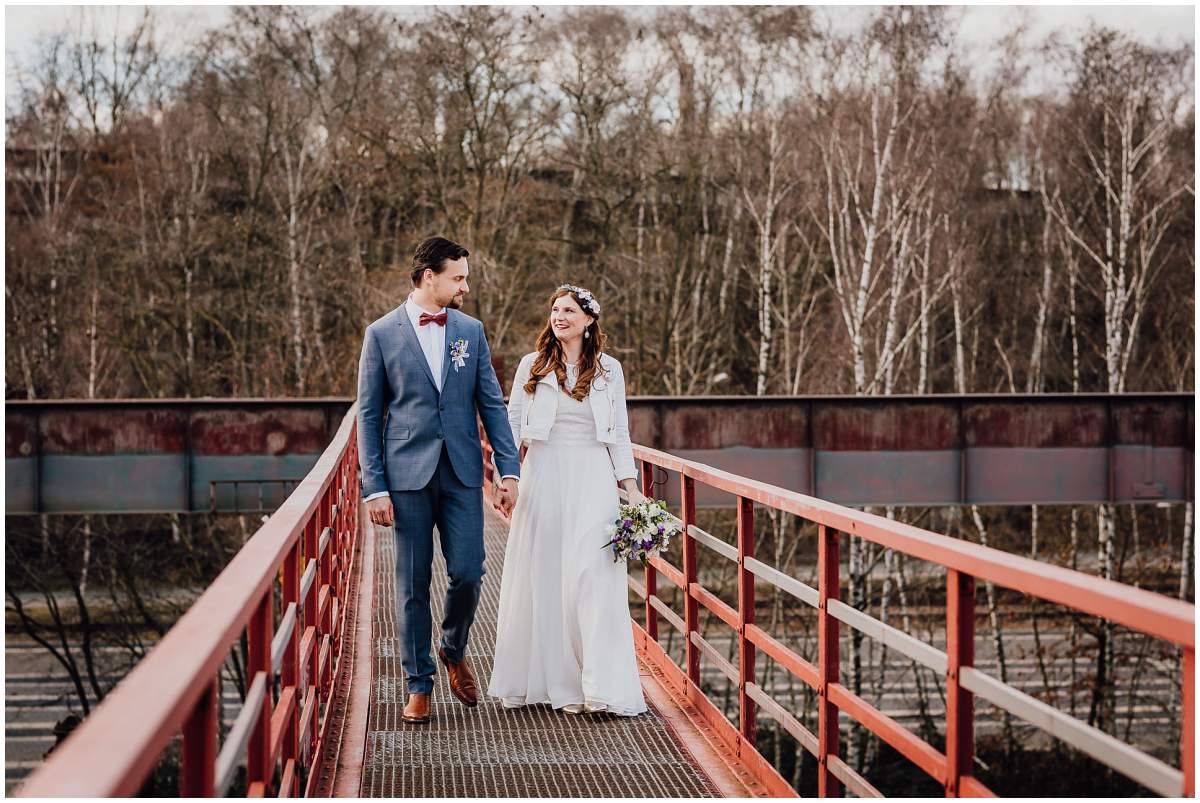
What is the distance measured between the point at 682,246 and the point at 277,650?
1241 inches

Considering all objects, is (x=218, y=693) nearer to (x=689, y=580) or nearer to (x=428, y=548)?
(x=428, y=548)

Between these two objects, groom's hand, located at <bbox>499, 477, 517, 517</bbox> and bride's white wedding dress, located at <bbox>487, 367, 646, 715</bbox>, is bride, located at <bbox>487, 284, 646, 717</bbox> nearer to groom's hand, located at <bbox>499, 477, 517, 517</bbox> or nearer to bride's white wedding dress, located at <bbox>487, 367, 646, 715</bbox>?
bride's white wedding dress, located at <bbox>487, 367, 646, 715</bbox>

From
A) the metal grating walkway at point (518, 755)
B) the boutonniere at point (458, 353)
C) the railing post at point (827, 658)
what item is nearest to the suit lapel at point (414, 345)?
the boutonniere at point (458, 353)

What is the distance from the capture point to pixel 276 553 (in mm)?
3400

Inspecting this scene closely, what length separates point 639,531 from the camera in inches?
242

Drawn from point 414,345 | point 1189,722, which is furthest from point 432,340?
point 1189,722

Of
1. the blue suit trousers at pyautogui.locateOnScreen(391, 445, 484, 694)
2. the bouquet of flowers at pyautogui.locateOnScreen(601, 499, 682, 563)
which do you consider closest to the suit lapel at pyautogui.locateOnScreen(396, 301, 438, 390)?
the blue suit trousers at pyautogui.locateOnScreen(391, 445, 484, 694)

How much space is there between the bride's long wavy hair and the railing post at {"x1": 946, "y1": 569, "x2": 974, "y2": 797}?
9.68 feet

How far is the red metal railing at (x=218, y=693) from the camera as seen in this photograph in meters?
1.76

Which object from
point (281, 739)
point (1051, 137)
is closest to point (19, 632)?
point (1051, 137)

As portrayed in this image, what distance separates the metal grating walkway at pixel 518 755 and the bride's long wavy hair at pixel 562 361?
1509 millimetres

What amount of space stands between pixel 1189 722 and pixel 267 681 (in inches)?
84.7

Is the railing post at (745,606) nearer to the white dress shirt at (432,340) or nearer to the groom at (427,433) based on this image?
the groom at (427,433)

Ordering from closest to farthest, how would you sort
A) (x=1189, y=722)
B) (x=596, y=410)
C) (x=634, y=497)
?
(x=1189, y=722), (x=596, y=410), (x=634, y=497)
